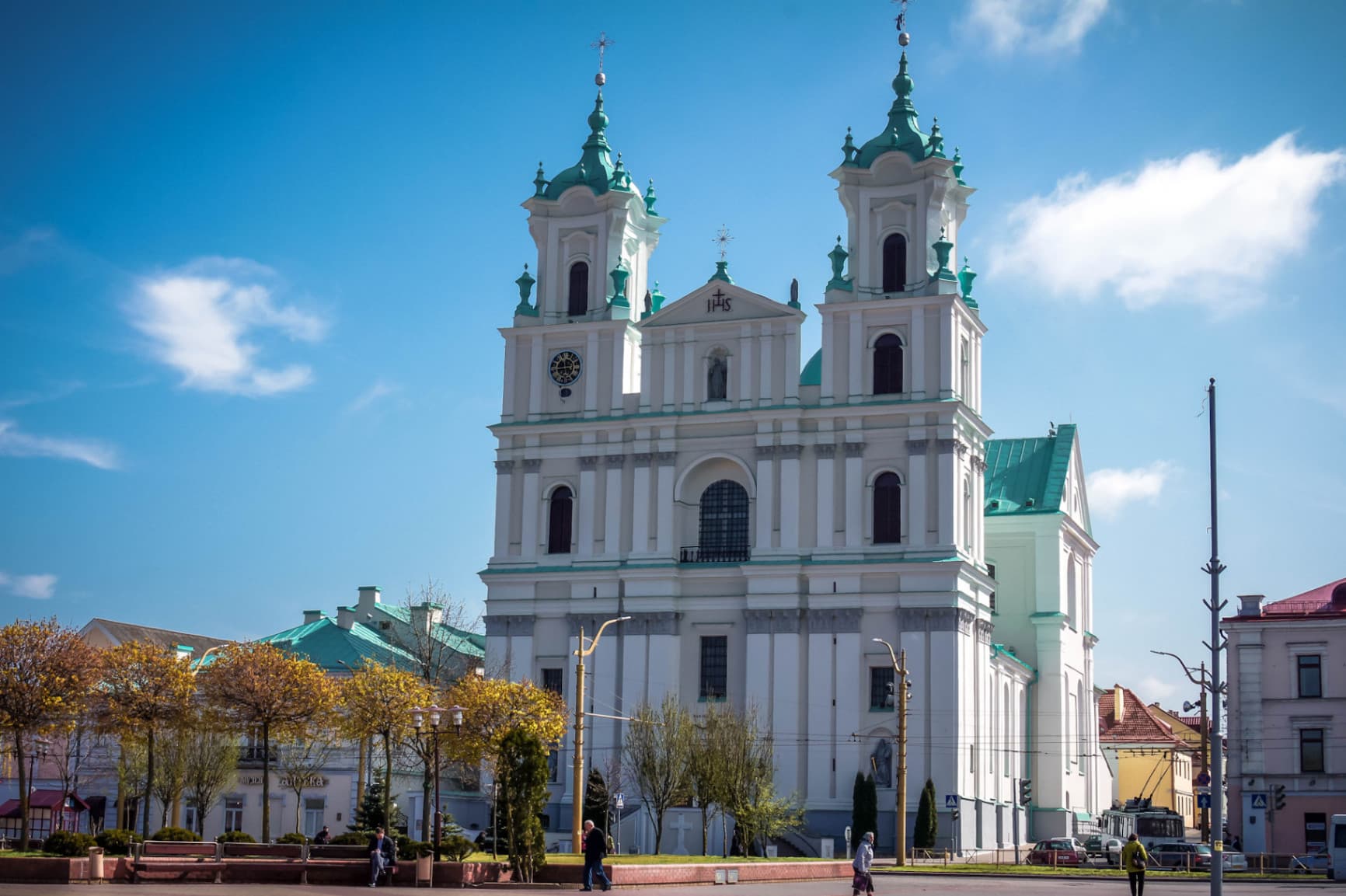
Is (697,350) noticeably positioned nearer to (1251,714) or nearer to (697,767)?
(697,767)

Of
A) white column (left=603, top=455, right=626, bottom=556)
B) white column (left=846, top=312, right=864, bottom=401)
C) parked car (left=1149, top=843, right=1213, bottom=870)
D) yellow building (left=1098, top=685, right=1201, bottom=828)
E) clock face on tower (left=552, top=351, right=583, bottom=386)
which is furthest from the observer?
yellow building (left=1098, top=685, right=1201, bottom=828)

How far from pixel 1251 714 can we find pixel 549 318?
3410cm

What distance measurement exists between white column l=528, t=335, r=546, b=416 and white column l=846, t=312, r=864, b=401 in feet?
45.1

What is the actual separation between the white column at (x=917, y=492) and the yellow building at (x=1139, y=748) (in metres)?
55.2

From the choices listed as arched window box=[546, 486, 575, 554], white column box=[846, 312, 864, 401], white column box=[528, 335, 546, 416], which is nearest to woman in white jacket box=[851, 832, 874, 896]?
white column box=[846, 312, 864, 401]

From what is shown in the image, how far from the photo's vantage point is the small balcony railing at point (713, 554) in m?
71.4

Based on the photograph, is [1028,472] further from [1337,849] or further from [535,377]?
[1337,849]

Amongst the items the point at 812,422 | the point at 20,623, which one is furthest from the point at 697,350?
the point at 20,623

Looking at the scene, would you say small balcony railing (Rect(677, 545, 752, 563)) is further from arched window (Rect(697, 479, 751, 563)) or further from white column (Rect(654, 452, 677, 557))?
white column (Rect(654, 452, 677, 557))

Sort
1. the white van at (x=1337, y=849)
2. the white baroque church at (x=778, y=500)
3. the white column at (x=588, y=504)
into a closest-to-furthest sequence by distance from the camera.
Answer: the white van at (x=1337, y=849) → the white baroque church at (x=778, y=500) → the white column at (x=588, y=504)

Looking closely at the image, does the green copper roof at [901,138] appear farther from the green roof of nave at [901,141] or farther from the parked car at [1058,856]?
the parked car at [1058,856]

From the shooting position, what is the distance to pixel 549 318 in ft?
250

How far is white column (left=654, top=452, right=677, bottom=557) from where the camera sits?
71125 millimetres

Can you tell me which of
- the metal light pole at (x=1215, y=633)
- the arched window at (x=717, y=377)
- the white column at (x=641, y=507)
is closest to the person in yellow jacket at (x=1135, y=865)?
the metal light pole at (x=1215, y=633)
